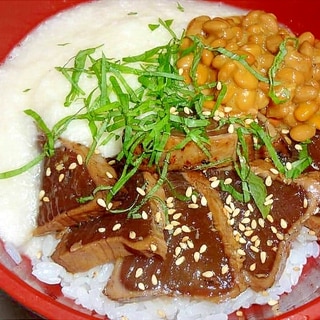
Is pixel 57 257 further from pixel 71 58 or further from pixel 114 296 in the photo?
pixel 71 58

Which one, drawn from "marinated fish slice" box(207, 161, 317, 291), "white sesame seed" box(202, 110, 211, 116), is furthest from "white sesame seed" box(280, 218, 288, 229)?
"white sesame seed" box(202, 110, 211, 116)

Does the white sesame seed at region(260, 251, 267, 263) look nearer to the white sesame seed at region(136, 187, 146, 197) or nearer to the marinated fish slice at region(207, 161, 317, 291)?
the marinated fish slice at region(207, 161, 317, 291)

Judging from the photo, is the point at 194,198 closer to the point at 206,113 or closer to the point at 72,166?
the point at 206,113

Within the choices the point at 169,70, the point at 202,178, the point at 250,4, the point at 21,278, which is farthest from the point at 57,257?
the point at 250,4

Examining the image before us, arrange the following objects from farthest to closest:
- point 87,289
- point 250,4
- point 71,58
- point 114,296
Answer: point 250,4
point 71,58
point 87,289
point 114,296

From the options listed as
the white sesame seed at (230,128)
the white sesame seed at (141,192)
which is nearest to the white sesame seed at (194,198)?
the white sesame seed at (141,192)

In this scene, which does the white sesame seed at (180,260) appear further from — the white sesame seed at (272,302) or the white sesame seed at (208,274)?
the white sesame seed at (272,302)
